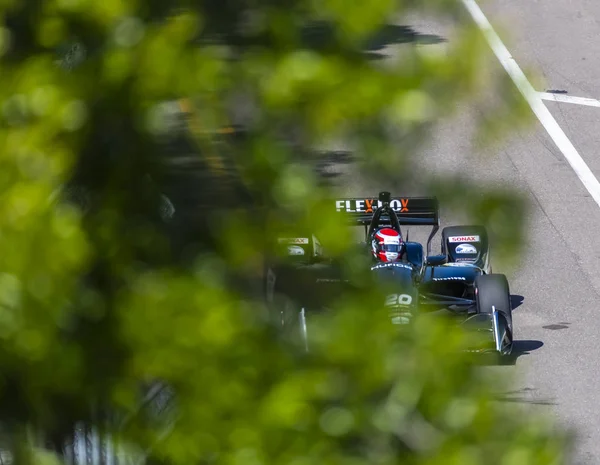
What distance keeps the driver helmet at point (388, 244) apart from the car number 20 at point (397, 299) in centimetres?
738

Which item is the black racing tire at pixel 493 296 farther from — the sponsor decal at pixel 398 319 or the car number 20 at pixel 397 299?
the sponsor decal at pixel 398 319

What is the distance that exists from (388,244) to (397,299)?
7818 millimetres

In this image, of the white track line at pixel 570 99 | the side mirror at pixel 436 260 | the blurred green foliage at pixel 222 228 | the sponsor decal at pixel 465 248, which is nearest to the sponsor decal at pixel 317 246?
the blurred green foliage at pixel 222 228

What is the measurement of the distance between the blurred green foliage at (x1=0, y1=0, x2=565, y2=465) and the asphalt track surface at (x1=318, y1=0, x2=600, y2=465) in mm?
518

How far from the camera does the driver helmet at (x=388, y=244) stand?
961 centimetres

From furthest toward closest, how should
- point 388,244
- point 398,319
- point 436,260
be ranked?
point 436,260
point 388,244
point 398,319

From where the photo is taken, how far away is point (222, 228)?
6.10 feet

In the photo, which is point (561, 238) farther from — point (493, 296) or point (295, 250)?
point (295, 250)

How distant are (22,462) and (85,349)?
259 millimetres

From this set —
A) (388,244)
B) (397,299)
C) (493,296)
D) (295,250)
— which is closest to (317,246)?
(295,250)

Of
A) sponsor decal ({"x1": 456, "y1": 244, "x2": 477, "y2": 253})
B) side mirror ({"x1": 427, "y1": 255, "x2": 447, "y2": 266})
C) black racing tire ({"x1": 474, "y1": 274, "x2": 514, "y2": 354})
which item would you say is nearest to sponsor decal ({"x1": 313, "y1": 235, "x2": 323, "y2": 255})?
black racing tire ({"x1": 474, "y1": 274, "x2": 514, "y2": 354})

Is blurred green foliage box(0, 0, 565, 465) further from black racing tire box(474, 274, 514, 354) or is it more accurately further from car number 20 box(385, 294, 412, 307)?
black racing tire box(474, 274, 514, 354)

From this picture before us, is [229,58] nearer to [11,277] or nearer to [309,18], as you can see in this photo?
[309,18]

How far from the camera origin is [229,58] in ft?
5.84
